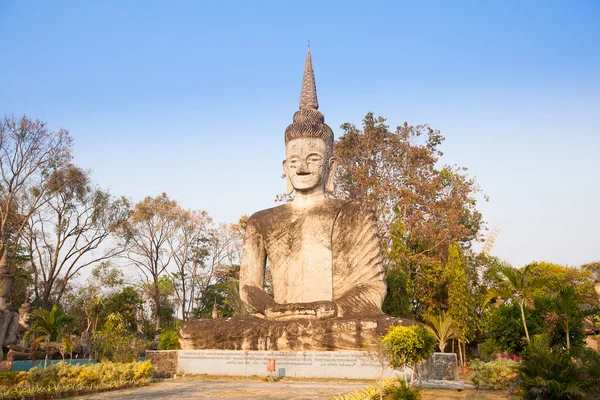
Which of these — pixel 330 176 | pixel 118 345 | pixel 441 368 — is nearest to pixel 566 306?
pixel 441 368

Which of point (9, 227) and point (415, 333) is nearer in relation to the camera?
point (415, 333)

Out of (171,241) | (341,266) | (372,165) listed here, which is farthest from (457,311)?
(171,241)

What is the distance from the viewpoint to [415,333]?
764cm

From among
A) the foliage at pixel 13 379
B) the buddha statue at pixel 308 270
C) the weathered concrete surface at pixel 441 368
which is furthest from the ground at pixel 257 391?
the foliage at pixel 13 379

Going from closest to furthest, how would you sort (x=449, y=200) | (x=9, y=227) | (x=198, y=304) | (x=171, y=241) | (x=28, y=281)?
(x=449, y=200) → (x=9, y=227) → (x=28, y=281) → (x=171, y=241) → (x=198, y=304)

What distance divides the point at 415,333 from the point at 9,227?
1122 inches

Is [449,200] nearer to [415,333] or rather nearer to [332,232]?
[332,232]

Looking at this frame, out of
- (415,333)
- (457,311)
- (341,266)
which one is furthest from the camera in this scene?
(457,311)

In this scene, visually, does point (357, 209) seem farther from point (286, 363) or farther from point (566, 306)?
point (566, 306)

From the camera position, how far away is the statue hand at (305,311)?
11680 millimetres

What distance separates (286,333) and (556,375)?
5.66 m

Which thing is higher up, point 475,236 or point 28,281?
point 475,236

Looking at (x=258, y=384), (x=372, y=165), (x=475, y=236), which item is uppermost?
(x=372, y=165)

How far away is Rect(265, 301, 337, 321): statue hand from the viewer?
38.3ft
